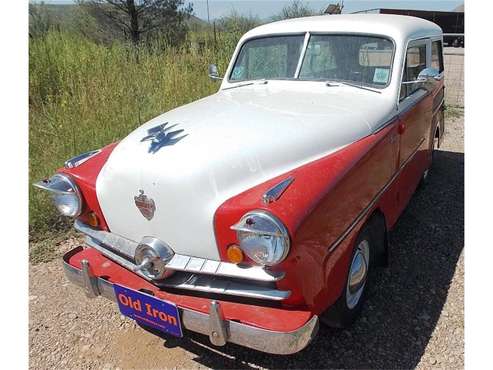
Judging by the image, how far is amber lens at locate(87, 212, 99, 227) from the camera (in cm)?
245

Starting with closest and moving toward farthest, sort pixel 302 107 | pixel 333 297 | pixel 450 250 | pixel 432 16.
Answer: pixel 333 297, pixel 302 107, pixel 450 250, pixel 432 16

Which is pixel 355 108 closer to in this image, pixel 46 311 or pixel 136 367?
pixel 136 367

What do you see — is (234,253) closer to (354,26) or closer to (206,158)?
(206,158)

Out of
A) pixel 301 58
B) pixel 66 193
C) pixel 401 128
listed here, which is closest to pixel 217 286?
pixel 66 193

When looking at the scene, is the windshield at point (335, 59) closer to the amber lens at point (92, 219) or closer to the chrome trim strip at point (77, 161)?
the chrome trim strip at point (77, 161)

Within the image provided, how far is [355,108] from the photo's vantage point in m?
2.70

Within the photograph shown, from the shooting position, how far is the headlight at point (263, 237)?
1.73 meters

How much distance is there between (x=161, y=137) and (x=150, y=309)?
2.99 feet

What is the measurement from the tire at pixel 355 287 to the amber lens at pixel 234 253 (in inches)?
24.3

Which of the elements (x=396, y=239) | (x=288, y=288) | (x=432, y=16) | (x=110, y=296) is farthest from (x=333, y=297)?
(x=432, y=16)

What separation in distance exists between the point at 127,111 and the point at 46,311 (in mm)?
3220

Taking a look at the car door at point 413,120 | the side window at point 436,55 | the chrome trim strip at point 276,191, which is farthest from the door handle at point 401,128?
the side window at point 436,55

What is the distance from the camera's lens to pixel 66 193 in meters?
2.43

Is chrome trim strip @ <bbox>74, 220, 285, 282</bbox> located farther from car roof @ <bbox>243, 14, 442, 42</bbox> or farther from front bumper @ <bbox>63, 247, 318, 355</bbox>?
car roof @ <bbox>243, 14, 442, 42</bbox>
